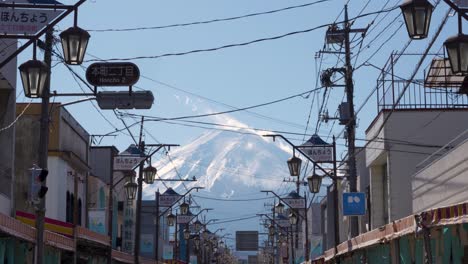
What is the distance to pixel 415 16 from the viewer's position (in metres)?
13.5

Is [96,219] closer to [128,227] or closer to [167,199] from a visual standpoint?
[167,199]

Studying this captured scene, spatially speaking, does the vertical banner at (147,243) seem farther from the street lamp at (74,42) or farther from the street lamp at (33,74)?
the street lamp at (74,42)

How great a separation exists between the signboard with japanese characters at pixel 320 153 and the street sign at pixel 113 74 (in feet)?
52.9

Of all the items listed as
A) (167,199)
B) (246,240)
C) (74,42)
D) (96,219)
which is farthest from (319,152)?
(246,240)

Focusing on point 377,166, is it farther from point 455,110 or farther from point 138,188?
point 138,188

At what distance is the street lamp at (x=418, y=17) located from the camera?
13.5 m

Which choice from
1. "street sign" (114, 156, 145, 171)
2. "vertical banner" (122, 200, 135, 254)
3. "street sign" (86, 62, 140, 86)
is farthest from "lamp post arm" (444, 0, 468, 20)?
"vertical banner" (122, 200, 135, 254)

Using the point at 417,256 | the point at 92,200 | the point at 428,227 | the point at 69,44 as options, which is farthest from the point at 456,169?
the point at 92,200

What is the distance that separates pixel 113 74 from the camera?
59.5 feet

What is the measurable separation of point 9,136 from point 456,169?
45.3 ft

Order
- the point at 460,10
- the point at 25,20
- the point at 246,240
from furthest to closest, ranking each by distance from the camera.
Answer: the point at 246,240 → the point at 25,20 → the point at 460,10

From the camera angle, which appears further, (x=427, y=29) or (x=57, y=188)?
(x=57, y=188)

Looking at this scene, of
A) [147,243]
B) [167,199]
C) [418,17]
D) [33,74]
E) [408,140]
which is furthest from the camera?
[147,243]

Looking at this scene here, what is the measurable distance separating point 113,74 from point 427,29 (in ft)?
23.1
